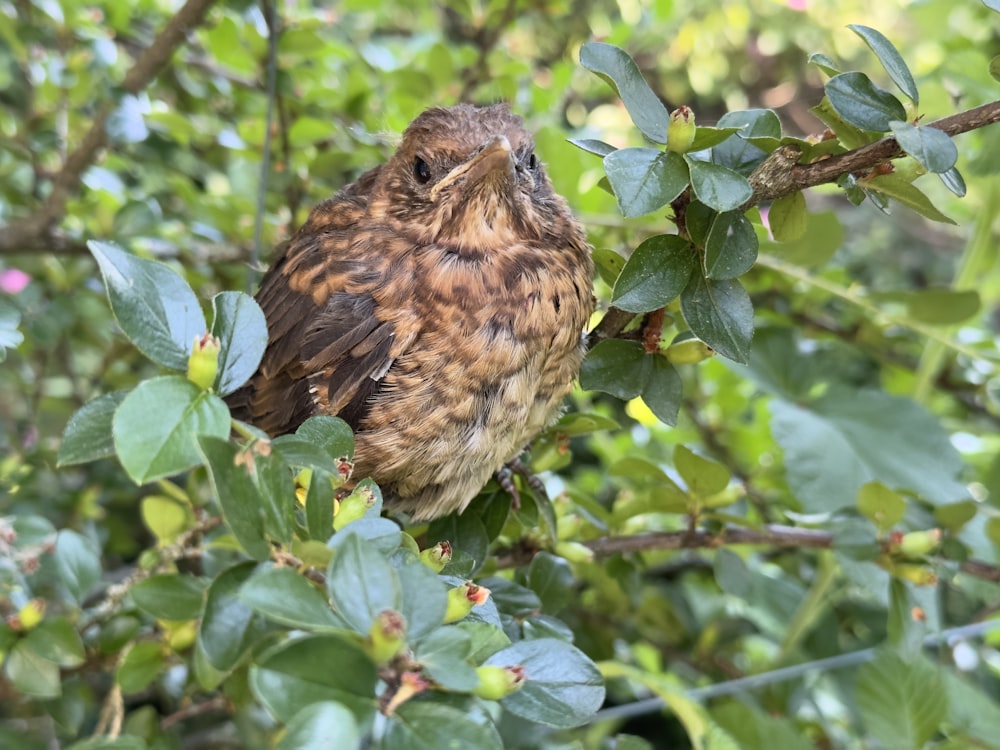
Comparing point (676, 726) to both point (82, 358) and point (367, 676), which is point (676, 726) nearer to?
point (367, 676)

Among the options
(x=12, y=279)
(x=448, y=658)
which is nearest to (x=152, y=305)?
(x=448, y=658)

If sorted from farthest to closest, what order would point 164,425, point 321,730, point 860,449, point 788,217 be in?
point 860,449
point 788,217
point 164,425
point 321,730

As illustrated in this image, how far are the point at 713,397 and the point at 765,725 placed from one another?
25.7 inches

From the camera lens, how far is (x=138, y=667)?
777 mm

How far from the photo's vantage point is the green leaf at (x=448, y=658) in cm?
41

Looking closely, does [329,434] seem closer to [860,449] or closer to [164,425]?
[164,425]

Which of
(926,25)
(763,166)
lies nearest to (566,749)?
(763,166)

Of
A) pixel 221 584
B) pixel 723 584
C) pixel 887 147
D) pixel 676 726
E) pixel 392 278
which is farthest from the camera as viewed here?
pixel 676 726

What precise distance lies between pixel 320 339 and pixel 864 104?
56cm

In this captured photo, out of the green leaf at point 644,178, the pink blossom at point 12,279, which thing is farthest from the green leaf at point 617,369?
the pink blossom at point 12,279

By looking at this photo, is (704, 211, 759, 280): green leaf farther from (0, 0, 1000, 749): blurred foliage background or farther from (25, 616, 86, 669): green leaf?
(25, 616, 86, 669): green leaf

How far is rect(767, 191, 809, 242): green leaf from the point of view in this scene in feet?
2.28

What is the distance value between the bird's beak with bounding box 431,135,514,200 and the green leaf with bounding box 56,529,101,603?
0.53m

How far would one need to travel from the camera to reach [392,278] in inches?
34.9
